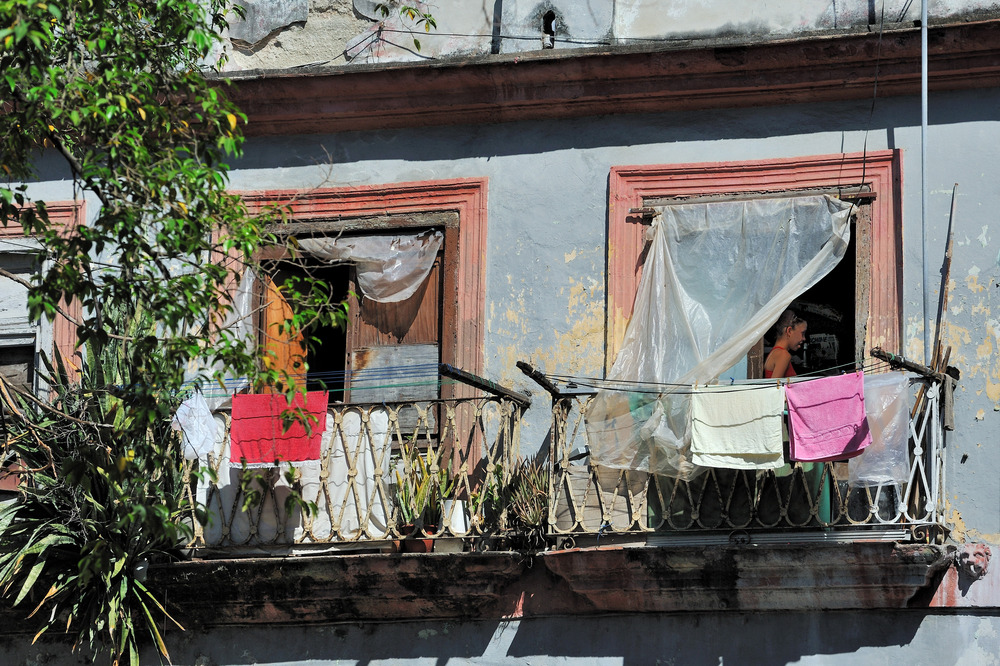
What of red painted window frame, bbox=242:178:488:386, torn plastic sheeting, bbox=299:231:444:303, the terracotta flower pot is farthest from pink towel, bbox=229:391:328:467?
torn plastic sheeting, bbox=299:231:444:303

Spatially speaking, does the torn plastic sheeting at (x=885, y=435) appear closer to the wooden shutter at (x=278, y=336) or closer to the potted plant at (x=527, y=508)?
the potted plant at (x=527, y=508)

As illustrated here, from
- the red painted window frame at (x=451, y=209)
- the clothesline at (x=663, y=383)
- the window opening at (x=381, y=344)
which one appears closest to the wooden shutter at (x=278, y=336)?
the window opening at (x=381, y=344)

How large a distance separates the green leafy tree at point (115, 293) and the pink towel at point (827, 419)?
2.39m

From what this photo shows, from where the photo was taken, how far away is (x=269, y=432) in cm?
1004

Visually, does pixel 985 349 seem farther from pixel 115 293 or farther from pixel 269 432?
pixel 115 293

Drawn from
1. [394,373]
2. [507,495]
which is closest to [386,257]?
[394,373]

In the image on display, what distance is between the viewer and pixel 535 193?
1070 cm

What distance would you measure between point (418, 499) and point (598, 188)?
2.16 meters

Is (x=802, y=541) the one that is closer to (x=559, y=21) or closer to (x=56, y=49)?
(x=559, y=21)

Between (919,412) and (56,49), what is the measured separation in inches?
187

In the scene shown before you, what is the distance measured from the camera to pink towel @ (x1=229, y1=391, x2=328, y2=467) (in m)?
9.95

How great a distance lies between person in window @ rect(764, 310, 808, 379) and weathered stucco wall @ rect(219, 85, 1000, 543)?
0.71 m

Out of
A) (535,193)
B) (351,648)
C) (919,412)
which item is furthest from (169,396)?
(919,412)

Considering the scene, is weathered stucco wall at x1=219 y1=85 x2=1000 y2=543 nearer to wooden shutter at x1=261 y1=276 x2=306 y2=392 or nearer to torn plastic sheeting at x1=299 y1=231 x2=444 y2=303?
torn plastic sheeting at x1=299 y1=231 x2=444 y2=303
